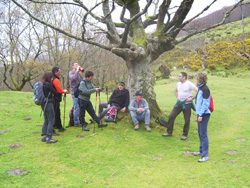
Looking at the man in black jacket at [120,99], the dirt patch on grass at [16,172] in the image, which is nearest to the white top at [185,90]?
the man in black jacket at [120,99]

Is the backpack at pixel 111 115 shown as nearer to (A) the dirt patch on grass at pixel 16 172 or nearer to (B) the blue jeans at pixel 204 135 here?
(B) the blue jeans at pixel 204 135

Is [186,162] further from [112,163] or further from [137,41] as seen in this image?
[137,41]

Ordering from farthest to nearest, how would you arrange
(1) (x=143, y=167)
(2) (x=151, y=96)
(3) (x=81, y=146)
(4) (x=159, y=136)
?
1. (2) (x=151, y=96)
2. (4) (x=159, y=136)
3. (3) (x=81, y=146)
4. (1) (x=143, y=167)

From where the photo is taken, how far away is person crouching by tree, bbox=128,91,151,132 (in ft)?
22.2

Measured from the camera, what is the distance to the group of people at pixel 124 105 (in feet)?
15.1

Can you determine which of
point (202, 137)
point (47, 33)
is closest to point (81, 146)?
point (202, 137)

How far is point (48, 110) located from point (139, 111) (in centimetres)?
298

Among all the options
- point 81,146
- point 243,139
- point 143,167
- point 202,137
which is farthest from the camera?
point 243,139

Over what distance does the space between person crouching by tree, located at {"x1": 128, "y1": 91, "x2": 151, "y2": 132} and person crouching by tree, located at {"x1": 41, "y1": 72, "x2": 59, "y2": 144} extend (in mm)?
2672

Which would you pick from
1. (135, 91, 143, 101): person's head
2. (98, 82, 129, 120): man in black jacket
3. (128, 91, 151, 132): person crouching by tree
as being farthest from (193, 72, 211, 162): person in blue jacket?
(98, 82, 129, 120): man in black jacket

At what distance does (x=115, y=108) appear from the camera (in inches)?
285

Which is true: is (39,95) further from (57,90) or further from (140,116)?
(140,116)

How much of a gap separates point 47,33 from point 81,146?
56.2 feet

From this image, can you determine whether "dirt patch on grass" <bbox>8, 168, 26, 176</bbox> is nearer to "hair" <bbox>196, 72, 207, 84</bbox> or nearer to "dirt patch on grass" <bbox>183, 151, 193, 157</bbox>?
"dirt patch on grass" <bbox>183, 151, 193, 157</bbox>
